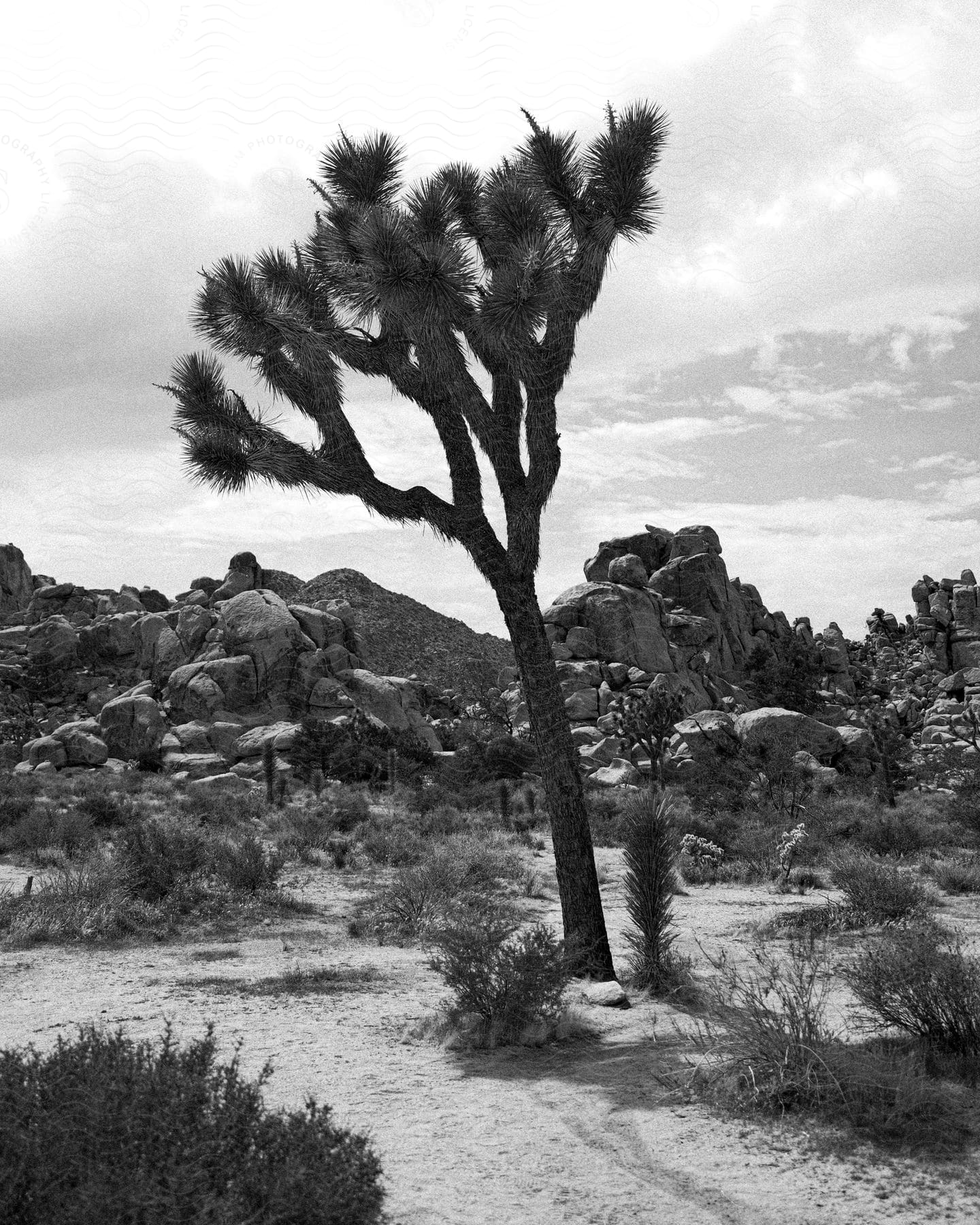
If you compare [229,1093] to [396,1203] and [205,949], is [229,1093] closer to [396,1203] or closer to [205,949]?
[396,1203]

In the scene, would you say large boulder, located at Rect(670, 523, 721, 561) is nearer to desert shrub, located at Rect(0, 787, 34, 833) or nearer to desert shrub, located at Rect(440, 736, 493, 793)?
desert shrub, located at Rect(440, 736, 493, 793)

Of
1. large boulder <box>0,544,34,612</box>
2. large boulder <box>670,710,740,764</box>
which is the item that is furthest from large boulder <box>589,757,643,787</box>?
large boulder <box>0,544,34,612</box>

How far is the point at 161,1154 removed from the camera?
124 inches

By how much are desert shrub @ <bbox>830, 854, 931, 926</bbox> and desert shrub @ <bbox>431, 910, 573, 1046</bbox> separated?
4.69 meters

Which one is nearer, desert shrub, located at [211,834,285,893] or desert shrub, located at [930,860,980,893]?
desert shrub, located at [211,834,285,893]

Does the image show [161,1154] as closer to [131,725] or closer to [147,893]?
[147,893]

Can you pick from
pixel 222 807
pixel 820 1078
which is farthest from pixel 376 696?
pixel 820 1078

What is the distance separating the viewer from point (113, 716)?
1692 inches

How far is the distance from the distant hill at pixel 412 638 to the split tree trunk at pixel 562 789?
4752 centimetres

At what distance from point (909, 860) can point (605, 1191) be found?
13.0 m

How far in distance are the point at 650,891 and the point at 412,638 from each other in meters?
60.3

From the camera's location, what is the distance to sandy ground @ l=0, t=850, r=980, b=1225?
4098 millimetres

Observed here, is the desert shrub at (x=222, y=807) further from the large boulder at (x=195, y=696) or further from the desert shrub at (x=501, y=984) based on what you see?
the desert shrub at (x=501, y=984)

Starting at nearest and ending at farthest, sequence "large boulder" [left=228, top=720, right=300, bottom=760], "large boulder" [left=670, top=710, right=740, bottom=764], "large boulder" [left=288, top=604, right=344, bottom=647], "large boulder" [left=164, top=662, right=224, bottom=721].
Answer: "large boulder" [left=670, top=710, right=740, bottom=764], "large boulder" [left=228, top=720, right=300, bottom=760], "large boulder" [left=164, top=662, right=224, bottom=721], "large boulder" [left=288, top=604, right=344, bottom=647]
